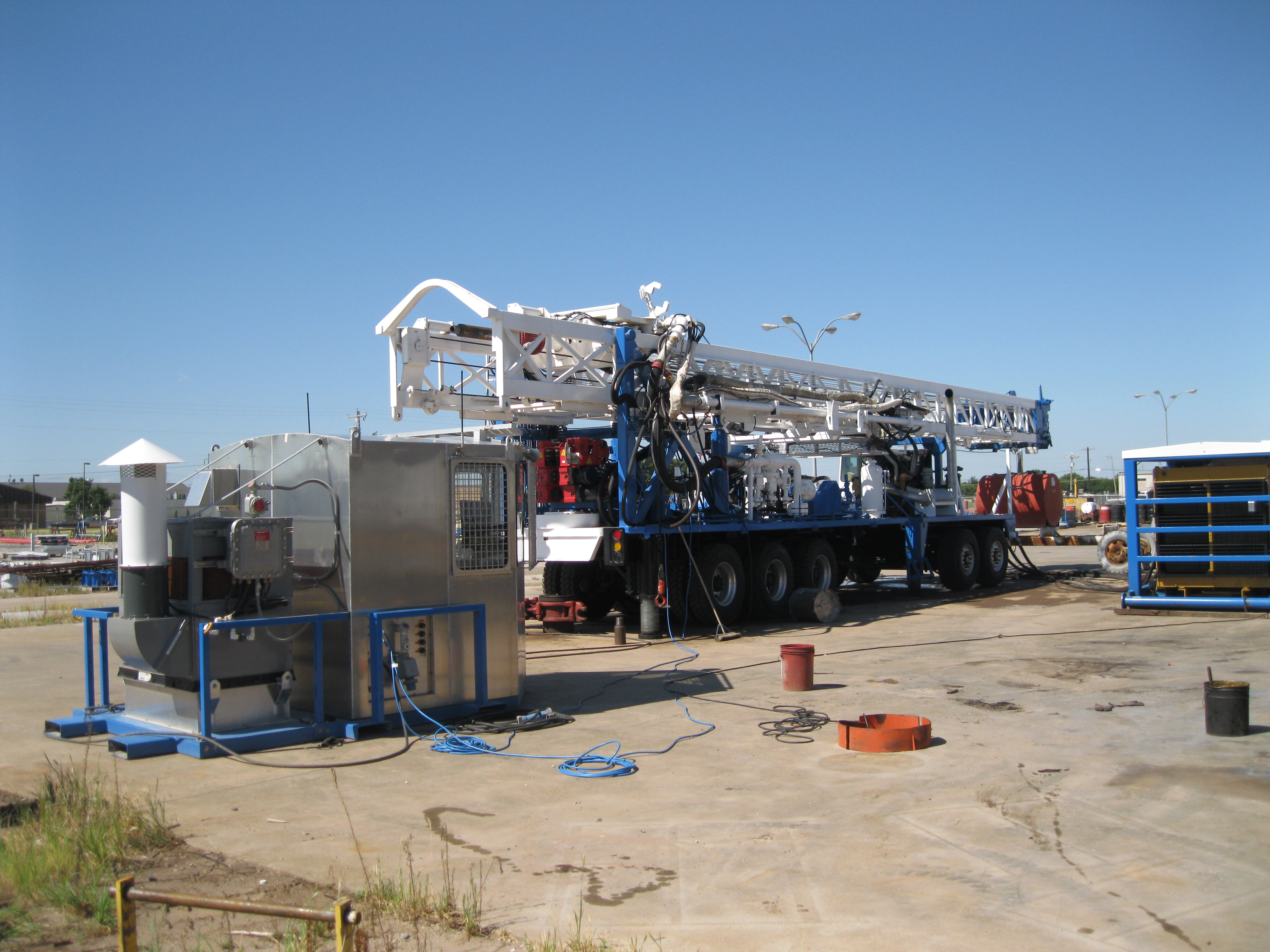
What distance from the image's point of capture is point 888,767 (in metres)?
7.19

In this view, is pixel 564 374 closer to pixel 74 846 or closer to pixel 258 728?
pixel 258 728

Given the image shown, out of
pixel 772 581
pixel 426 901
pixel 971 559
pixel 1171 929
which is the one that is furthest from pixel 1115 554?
pixel 426 901

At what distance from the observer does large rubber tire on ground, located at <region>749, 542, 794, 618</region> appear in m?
16.0

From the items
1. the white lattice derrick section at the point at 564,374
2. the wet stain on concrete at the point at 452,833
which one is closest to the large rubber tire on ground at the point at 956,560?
the white lattice derrick section at the point at 564,374

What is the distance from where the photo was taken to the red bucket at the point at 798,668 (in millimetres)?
10164

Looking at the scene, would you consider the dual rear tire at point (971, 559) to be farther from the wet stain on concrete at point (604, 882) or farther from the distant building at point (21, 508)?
the distant building at point (21, 508)

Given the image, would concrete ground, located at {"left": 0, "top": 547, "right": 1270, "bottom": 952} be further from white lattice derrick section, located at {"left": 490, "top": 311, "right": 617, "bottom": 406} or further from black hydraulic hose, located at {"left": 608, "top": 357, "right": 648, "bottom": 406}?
black hydraulic hose, located at {"left": 608, "top": 357, "right": 648, "bottom": 406}

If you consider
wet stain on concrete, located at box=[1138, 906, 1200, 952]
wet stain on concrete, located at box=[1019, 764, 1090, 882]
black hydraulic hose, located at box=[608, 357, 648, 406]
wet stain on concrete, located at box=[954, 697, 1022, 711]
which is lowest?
wet stain on concrete, located at box=[1138, 906, 1200, 952]

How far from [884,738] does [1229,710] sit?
2551 millimetres

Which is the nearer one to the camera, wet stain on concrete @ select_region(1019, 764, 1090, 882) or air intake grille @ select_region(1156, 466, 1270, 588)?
wet stain on concrete @ select_region(1019, 764, 1090, 882)

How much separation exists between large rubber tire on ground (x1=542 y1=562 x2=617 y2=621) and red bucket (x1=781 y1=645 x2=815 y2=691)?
5.96m

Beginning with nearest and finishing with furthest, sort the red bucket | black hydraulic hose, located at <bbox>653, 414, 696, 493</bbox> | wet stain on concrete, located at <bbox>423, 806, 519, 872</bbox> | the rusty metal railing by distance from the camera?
the rusty metal railing → wet stain on concrete, located at <bbox>423, 806, 519, 872</bbox> → the red bucket → black hydraulic hose, located at <bbox>653, 414, 696, 493</bbox>

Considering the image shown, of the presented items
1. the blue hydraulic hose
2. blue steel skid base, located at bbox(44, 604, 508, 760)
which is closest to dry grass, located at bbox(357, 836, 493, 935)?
the blue hydraulic hose

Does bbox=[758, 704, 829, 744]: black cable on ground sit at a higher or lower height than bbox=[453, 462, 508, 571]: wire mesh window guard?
lower
